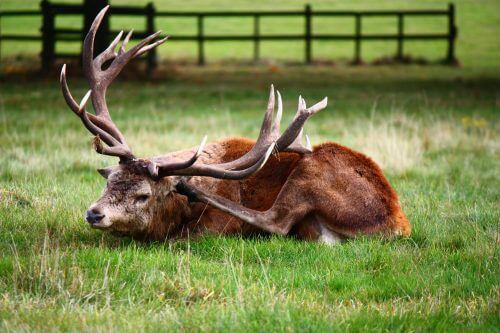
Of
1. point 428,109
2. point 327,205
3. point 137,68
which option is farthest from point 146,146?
point 137,68

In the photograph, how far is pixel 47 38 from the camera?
20312 millimetres

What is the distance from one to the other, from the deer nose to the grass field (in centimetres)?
19

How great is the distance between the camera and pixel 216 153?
22.9 feet

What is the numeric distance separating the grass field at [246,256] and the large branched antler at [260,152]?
53cm

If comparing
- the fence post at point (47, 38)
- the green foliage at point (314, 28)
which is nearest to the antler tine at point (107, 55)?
the fence post at point (47, 38)

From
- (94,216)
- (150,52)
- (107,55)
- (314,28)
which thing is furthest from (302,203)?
(314,28)

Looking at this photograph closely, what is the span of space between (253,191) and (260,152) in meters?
0.47

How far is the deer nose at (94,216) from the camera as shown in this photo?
570cm

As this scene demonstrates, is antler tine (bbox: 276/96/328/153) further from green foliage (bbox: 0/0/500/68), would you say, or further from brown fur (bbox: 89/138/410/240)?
green foliage (bbox: 0/0/500/68)

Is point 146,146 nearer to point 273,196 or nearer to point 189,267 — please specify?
point 273,196

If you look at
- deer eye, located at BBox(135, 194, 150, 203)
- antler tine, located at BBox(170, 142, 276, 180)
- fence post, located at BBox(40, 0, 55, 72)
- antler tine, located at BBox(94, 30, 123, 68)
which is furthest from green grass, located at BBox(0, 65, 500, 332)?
fence post, located at BBox(40, 0, 55, 72)

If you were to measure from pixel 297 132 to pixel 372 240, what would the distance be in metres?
1.07

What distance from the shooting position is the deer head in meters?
5.93

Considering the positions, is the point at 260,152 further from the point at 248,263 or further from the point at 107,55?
the point at 107,55
